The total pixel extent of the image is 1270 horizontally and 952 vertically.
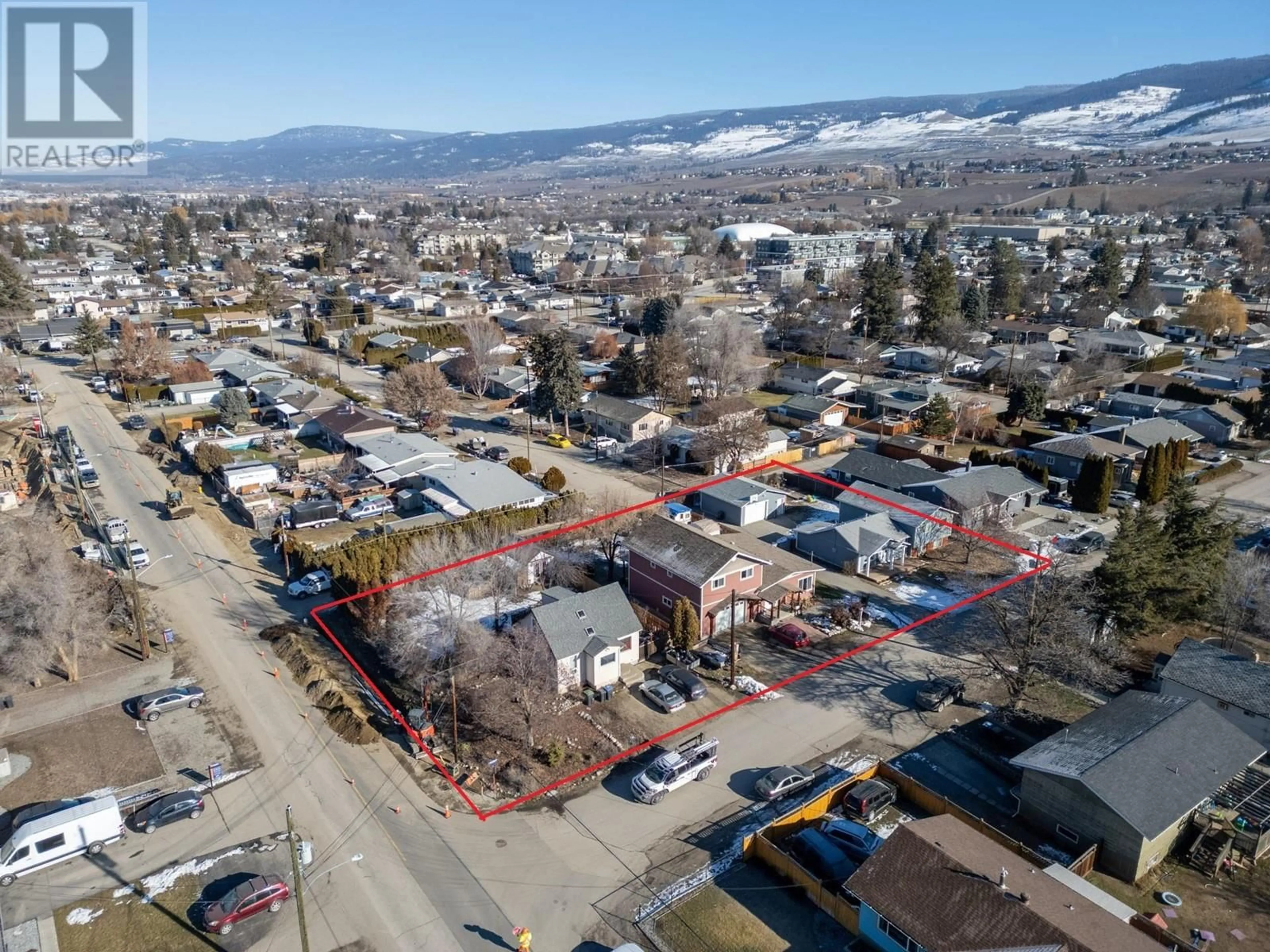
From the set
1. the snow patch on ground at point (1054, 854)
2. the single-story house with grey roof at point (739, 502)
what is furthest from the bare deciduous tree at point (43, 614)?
the snow patch on ground at point (1054, 854)

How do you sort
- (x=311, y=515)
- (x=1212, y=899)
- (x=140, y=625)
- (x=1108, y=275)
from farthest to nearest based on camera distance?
(x=1108, y=275) → (x=311, y=515) → (x=140, y=625) → (x=1212, y=899)

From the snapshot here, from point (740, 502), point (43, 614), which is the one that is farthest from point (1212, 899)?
point (43, 614)

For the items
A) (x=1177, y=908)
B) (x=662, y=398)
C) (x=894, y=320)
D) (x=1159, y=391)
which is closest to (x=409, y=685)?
(x=1177, y=908)

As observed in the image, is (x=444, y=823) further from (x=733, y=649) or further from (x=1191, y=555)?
(x=1191, y=555)

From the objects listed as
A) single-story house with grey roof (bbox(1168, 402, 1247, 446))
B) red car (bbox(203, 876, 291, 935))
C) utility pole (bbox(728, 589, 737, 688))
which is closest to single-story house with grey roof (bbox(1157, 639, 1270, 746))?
utility pole (bbox(728, 589, 737, 688))

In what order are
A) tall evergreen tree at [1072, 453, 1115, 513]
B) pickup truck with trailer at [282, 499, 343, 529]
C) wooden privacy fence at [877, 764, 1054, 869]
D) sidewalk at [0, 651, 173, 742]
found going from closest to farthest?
wooden privacy fence at [877, 764, 1054, 869], sidewalk at [0, 651, 173, 742], pickup truck with trailer at [282, 499, 343, 529], tall evergreen tree at [1072, 453, 1115, 513]

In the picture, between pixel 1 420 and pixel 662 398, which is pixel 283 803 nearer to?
pixel 662 398

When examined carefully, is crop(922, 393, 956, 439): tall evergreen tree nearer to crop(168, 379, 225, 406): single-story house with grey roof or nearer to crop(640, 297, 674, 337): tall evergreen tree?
crop(640, 297, 674, 337): tall evergreen tree
